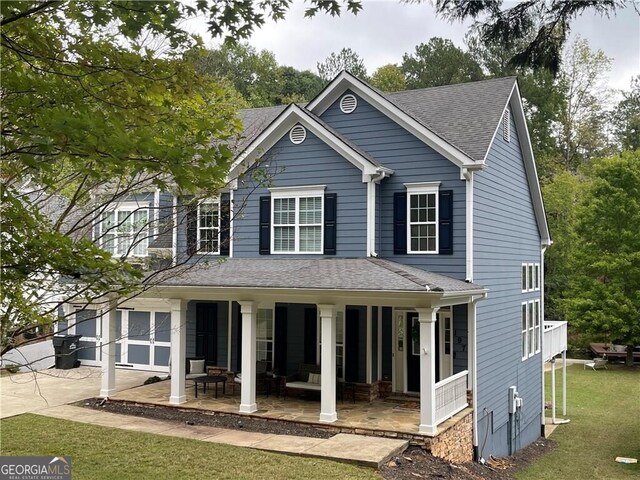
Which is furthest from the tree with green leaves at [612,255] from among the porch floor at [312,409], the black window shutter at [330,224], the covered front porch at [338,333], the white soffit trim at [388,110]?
the black window shutter at [330,224]

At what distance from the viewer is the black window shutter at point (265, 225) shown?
47.6 feet

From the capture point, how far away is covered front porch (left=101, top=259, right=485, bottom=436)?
1102cm

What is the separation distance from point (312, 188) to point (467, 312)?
4496 millimetres

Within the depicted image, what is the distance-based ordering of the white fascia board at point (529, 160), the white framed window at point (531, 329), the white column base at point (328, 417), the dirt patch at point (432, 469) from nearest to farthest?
the dirt patch at point (432, 469), the white column base at point (328, 417), the white fascia board at point (529, 160), the white framed window at point (531, 329)

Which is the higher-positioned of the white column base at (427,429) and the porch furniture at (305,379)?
the porch furniture at (305,379)

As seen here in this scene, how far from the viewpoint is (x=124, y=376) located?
55.5 feet

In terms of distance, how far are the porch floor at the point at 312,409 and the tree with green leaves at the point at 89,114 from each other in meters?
6.88

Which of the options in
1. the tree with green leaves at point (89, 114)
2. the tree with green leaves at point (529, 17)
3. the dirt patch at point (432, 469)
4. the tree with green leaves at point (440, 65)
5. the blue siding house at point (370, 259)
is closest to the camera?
the tree with green leaves at point (89, 114)

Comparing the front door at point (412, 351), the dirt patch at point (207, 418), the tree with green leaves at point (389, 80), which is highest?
the tree with green leaves at point (389, 80)

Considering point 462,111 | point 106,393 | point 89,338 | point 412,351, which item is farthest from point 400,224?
point 89,338

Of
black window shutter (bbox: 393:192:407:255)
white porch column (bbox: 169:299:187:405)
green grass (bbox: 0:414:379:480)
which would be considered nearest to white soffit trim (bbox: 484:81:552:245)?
black window shutter (bbox: 393:192:407:255)

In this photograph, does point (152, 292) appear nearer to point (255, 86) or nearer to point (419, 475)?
point (419, 475)

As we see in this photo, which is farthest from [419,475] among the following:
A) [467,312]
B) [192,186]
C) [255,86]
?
[255,86]

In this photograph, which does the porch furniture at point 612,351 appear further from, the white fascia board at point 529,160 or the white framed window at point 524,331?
the white framed window at point 524,331
